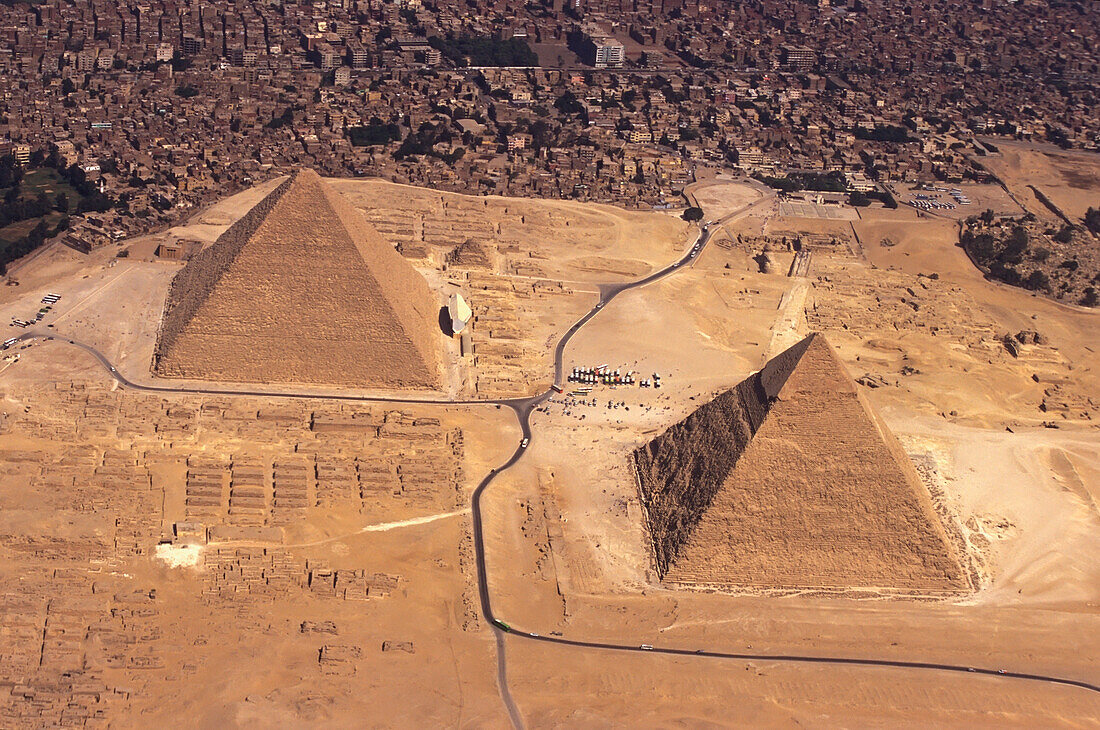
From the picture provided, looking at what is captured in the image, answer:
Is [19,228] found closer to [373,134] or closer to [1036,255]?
[373,134]

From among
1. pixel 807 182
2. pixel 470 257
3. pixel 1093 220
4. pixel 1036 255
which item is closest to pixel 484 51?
pixel 807 182

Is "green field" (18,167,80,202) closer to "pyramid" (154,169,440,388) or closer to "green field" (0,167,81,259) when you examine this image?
"green field" (0,167,81,259)

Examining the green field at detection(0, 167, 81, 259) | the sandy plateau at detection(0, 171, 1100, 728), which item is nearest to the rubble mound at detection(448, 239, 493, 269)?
the sandy plateau at detection(0, 171, 1100, 728)

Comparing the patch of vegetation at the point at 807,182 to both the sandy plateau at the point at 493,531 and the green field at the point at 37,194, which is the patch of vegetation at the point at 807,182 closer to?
the sandy plateau at the point at 493,531

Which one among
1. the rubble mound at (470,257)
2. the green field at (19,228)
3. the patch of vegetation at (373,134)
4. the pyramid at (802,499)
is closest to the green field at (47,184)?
the green field at (19,228)

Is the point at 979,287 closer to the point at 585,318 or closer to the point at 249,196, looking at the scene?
the point at 585,318
